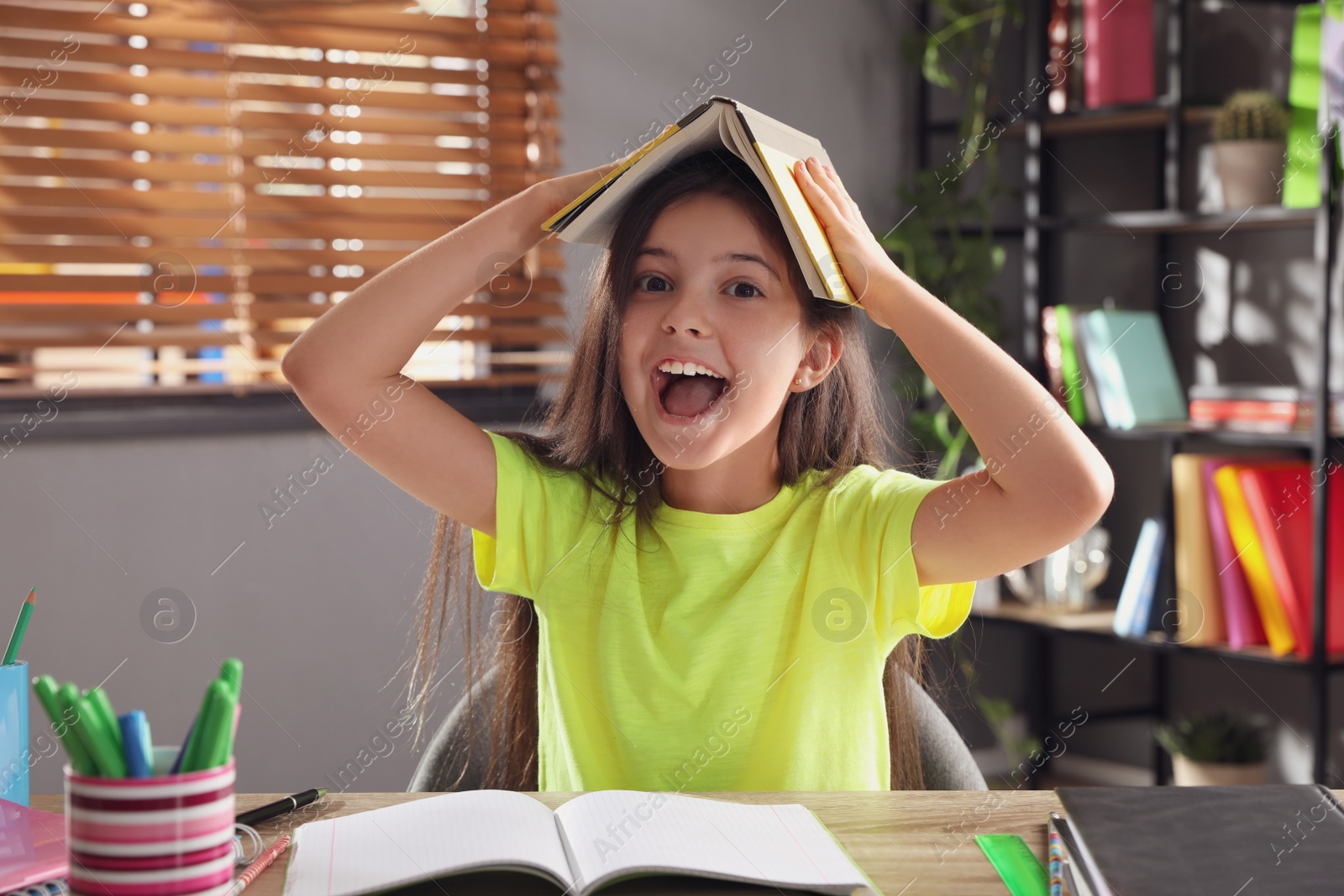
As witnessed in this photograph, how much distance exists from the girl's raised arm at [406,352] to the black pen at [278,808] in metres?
0.33

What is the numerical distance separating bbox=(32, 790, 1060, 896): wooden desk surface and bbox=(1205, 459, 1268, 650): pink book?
1.56 metres

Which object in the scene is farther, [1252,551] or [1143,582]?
[1143,582]

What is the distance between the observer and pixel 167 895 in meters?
0.56

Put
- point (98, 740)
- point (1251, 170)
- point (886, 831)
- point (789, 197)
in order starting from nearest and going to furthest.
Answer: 1. point (98, 740)
2. point (886, 831)
3. point (789, 197)
4. point (1251, 170)

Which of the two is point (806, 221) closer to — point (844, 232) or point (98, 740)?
point (844, 232)

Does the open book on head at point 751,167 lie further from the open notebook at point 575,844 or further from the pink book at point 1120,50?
the pink book at point 1120,50

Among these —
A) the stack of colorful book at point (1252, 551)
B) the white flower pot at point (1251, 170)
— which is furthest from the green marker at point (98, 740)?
the white flower pot at point (1251, 170)

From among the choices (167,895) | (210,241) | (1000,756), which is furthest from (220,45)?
(1000,756)

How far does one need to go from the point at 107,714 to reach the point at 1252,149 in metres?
2.27

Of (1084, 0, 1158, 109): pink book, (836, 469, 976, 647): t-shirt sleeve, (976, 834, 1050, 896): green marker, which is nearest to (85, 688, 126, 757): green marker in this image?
(976, 834, 1050, 896): green marker

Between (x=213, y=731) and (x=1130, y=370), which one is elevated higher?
(x=1130, y=370)

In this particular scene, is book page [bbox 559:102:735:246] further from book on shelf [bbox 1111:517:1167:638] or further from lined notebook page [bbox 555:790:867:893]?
book on shelf [bbox 1111:517:1167:638]

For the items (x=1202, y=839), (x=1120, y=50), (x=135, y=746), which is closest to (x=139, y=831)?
(x=135, y=746)

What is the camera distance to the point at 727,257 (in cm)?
108
